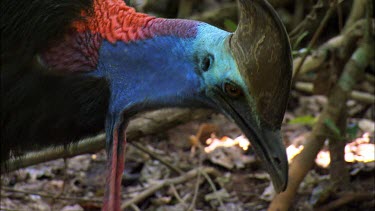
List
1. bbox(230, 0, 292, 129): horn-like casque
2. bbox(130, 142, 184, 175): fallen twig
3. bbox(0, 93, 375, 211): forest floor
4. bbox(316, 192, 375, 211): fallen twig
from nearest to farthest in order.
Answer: bbox(230, 0, 292, 129): horn-like casque, bbox(316, 192, 375, 211): fallen twig, bbox(0, 93, 375, 211): forest floor, bbox(130, 142, 184, 175): fallen twig

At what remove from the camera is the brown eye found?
226 centimetres

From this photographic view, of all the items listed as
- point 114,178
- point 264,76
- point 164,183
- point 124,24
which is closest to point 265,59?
point 264,76

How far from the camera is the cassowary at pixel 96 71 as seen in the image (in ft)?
8.00

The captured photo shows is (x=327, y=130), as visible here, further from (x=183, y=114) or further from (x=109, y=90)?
(x=109, y=90)

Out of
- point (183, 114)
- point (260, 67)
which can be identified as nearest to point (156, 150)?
point (183, 114)

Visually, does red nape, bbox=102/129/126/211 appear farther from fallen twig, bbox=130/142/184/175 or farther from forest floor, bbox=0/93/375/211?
fallen twig, bbox=130/142/184/175

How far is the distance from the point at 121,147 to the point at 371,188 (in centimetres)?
150

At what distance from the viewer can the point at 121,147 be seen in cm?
271

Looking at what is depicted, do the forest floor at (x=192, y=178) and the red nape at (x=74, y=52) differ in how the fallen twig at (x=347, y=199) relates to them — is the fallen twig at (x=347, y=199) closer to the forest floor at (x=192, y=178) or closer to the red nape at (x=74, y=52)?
the forest floor at (x=192, y=178)

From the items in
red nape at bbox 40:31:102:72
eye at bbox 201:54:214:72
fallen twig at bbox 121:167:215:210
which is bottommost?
fallen twig at bbox 121:167:215:210

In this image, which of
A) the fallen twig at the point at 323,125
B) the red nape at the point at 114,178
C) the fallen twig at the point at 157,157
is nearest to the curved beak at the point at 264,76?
the red nape at the point at 114,178

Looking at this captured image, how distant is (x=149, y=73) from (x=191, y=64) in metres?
0.18

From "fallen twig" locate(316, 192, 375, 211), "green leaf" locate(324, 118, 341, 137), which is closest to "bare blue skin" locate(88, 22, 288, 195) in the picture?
"green leaf" locate(324, 118, 341, 137)

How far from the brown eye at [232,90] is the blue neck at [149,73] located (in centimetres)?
13
